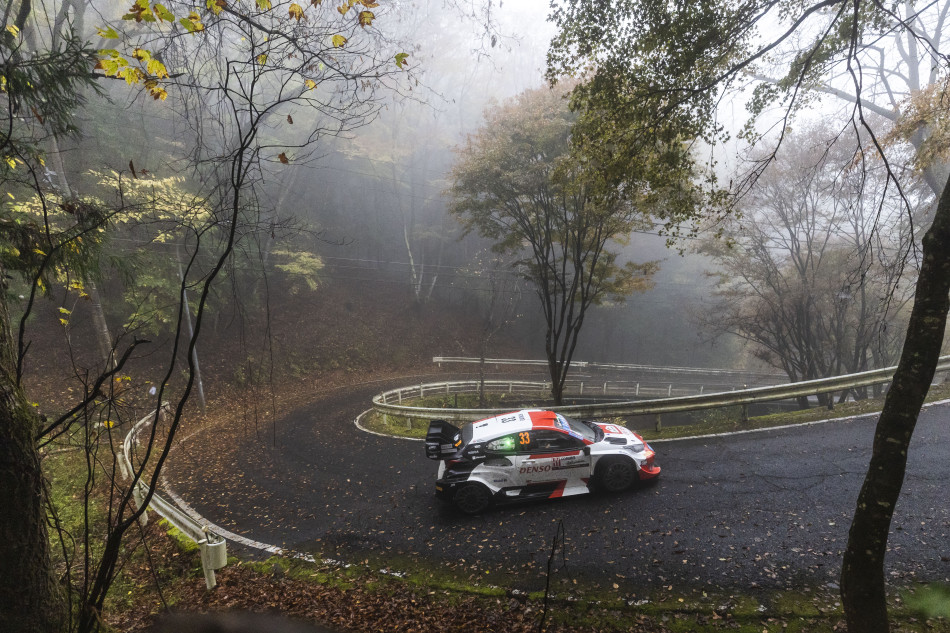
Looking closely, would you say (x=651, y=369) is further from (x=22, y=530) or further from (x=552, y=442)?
(x=22, y=530)

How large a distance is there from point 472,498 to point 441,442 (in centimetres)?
116

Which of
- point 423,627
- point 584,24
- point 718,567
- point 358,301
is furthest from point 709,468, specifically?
point 358,301

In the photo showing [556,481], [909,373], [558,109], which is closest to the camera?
[909,373]

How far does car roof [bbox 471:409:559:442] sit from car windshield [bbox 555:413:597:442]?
0.13 metres

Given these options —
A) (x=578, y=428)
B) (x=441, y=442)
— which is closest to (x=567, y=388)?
(x=578, y=428)

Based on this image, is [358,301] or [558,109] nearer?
[558,109]

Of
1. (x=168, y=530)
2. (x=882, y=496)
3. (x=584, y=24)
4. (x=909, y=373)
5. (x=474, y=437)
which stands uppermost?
(x=584, y=24)

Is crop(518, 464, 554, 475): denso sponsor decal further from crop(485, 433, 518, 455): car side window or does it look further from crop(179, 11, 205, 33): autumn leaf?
crop(179, 11, 205, 33): autumn leaf

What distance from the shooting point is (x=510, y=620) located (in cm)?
498

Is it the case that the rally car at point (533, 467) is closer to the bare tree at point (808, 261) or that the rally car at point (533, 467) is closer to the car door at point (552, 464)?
the car door at point (552, 464)

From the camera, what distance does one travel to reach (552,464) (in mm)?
7598

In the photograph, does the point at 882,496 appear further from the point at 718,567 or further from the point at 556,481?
the point at 556,481

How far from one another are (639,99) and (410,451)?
30.6 ft

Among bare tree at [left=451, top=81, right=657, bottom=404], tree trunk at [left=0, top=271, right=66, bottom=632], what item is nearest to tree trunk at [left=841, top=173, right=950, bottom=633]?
tree trunk at [left=0, top=271, right=66, bottom=632]
